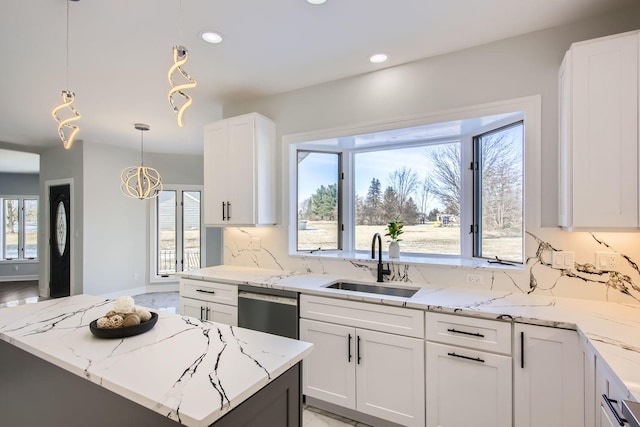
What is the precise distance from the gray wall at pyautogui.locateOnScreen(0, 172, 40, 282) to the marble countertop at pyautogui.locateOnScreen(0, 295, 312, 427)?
27.7ft

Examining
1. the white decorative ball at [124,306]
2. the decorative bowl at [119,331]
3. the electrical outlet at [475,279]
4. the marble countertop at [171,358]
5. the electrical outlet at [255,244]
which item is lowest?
the marble countertop at [171,358]

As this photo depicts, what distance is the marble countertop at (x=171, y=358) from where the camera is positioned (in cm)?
98

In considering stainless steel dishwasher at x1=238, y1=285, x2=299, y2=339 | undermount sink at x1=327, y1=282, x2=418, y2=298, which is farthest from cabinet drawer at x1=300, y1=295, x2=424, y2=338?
undermount sink at x1=327, y1=282, x2=418, y2=298

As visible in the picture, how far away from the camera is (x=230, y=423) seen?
101 cm

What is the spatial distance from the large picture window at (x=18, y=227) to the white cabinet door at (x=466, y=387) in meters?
10.1

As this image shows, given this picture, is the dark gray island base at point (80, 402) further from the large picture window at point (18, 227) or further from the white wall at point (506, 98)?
the large picture window at point (18, 227)

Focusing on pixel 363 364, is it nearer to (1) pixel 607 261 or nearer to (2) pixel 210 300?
(2) pixel 210 300

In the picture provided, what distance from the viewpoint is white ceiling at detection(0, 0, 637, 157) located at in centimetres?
193

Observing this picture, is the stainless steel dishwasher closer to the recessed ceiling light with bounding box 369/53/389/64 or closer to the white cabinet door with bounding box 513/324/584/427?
the white cabinet door with bounding box 513/324/584/427

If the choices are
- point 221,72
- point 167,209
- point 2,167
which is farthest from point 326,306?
point 2,167

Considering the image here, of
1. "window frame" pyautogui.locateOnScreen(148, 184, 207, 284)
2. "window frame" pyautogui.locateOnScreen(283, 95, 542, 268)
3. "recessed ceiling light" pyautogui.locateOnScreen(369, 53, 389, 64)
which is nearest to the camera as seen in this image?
"window frame" pyautogui.locateOnScreen(283, 95, 542, 268)

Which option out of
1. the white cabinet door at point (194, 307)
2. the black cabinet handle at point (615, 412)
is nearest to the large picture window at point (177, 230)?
the white cabinet door at point (194, 307)

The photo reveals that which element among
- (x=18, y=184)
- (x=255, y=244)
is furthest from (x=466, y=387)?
(x=18, y=184)

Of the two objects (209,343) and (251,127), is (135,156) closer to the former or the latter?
(251,127)
